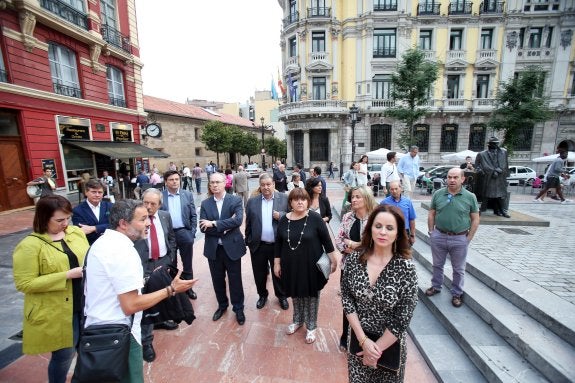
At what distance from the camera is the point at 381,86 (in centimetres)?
2420

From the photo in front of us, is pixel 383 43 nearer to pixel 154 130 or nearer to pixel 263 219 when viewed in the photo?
pixel 154 130

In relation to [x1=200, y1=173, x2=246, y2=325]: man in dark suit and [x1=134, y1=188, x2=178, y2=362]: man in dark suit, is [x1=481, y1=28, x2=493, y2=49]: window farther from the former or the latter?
[x1=134, y1=188, x2=178, y2=362]: man in dark suit

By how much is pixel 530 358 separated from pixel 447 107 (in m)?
26.0

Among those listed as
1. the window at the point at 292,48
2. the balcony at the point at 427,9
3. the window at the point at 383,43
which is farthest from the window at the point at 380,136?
the window at the point at 292,48

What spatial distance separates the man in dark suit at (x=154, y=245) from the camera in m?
3.04

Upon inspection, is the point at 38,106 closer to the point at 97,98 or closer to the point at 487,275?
the point at 97,98

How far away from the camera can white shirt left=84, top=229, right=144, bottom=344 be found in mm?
1688

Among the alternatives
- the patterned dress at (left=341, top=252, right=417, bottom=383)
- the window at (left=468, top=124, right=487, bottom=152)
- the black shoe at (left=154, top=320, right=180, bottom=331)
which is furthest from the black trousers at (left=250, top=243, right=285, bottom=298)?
the window at (left=468, top=124, right=487, bottom=152)

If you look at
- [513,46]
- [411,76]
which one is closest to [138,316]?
[411,76]

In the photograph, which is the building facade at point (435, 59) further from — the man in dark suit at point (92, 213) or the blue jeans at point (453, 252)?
the man in dark suit at point (92, 213)

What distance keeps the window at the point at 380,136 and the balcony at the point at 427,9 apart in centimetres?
991

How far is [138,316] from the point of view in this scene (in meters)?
1.93

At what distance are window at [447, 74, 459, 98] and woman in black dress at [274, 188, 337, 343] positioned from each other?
89.2ft

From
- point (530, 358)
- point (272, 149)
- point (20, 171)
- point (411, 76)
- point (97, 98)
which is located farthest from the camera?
point (272, 149)
